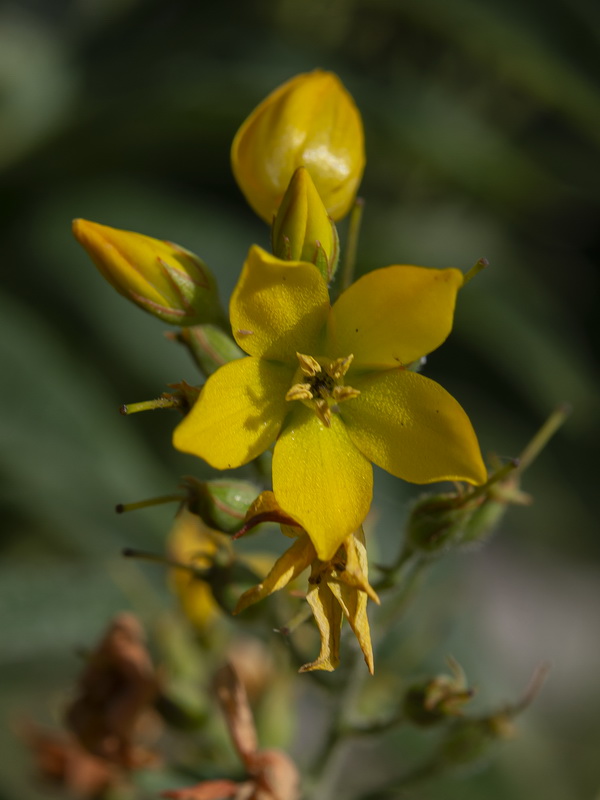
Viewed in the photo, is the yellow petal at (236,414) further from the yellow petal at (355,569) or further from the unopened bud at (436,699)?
the unopened bud at (436,699)

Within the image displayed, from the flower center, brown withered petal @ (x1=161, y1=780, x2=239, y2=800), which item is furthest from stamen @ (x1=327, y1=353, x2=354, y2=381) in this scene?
brown withered petal @ (x1=161, y1=780, x2=239, y2=800)

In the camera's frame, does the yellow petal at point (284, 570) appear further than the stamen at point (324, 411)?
No

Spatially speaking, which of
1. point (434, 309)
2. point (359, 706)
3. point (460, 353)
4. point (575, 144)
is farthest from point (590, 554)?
point (434, 309)

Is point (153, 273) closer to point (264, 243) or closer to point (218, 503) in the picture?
point (218, 503)

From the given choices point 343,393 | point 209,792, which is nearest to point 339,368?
point 343,393

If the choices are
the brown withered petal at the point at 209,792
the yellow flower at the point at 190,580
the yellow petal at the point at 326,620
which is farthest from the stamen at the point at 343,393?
the brown withered petal at the point at 209,792

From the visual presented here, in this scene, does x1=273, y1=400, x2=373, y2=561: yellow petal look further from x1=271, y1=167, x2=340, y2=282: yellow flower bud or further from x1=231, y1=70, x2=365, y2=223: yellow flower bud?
x1=231, y1=70, x2=365, y2=223: yellow flower bud

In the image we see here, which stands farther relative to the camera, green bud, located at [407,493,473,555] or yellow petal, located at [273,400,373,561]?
green bud, located at [407,493,473,555]
